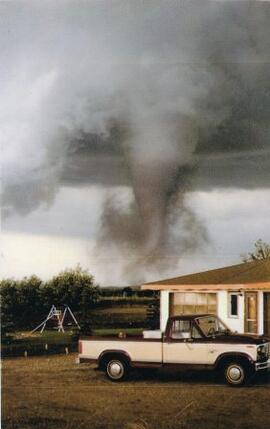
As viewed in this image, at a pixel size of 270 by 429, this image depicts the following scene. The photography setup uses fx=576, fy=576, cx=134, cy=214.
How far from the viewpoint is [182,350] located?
7.44 m

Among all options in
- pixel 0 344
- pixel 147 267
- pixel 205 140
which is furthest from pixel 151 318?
pixel 205 140

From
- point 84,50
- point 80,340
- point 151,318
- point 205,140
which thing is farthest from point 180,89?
point 80,340

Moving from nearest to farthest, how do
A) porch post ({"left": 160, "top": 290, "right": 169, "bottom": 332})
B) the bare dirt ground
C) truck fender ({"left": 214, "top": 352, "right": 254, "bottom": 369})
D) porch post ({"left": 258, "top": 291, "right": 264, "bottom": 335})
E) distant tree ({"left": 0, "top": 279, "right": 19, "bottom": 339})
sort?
1. the bare dirt ground
2. distant tree ({"left": 0, "top": 279, "right": 19, "bottom": 339})
3. truck fender ({"left": 214, "top": 352, "right": 254, "bottom": 369})
4. porch post ({"left": 160, "top": 290, "right": 169, "bottom": 332})
5. porch post ({"left": 258, "top": 291, "right": 264, "bottom": 335})

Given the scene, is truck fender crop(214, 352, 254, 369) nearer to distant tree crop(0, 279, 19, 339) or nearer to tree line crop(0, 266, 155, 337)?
tree line crop(0, 266, 155, 337)

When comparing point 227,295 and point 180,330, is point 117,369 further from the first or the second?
point 227,295

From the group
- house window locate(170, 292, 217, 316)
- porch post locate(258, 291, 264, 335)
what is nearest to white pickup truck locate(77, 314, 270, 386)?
house window locate(170, 292, 217, 316)

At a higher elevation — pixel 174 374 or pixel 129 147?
pixel 129 147

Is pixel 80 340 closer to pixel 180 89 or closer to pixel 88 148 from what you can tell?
pixel 88 148

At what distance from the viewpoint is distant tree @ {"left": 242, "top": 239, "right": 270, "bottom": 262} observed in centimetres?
730

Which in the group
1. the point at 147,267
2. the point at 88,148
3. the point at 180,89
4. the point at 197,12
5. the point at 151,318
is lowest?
the point at 151,318

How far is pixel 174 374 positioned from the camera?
7.39 m

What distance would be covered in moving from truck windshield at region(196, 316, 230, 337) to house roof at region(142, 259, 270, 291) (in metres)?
0.43

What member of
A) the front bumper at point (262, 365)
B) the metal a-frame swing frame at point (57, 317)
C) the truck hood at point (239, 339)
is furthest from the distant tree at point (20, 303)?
the front bumper at point (262, 365)

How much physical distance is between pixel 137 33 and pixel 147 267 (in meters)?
2.97
